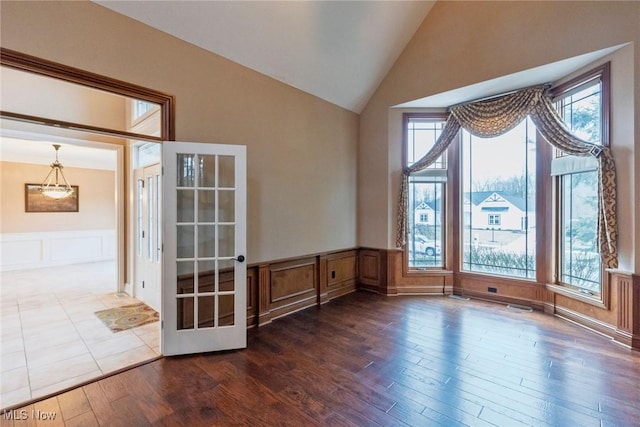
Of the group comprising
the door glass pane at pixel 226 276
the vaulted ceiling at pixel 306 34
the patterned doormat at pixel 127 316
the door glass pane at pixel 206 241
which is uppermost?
the vaulted ceiling at pixel 306 34

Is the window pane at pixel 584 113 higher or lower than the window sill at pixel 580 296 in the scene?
higher

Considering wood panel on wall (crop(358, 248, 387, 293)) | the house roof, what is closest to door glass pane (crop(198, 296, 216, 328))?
wood panel on wall (crop(358, 248, 387, 293))

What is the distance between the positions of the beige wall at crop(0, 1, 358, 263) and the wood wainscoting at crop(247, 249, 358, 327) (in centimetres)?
16

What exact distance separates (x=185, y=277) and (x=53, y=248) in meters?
7.20

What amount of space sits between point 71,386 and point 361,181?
4440mm

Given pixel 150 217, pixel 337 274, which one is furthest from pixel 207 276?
pixel 337 274

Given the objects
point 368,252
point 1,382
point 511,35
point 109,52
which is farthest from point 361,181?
point 1,382

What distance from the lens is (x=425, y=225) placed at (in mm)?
5008

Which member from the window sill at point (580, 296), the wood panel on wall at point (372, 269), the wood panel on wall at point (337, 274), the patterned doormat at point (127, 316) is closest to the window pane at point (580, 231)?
the window sill at point (580, 296)

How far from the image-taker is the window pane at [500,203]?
427cm

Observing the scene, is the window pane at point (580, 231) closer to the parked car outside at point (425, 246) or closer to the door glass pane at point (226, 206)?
the parked car outside at point (425, 246)

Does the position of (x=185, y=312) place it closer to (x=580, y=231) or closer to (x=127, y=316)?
(x=127, y=316)

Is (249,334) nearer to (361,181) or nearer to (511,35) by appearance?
(361,181)

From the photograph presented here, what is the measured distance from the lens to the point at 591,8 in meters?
3.17
